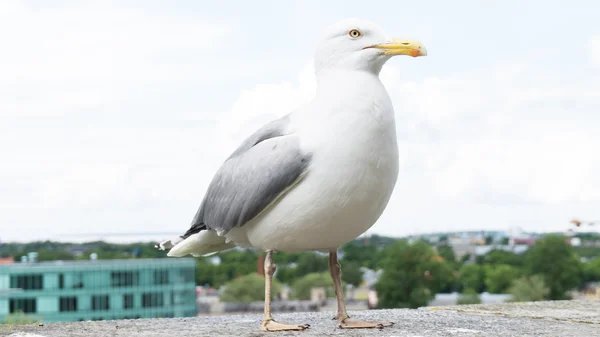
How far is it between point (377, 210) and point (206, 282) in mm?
105321

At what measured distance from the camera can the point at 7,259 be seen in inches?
4080

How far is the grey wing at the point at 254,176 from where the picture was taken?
5812mm

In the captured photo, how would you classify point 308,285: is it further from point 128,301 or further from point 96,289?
point 96,289

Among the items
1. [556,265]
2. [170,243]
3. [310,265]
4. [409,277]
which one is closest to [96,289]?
[409,277]

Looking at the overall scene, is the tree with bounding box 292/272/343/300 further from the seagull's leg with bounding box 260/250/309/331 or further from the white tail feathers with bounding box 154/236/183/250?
the seagull's leg with bounding box 260/250/309/331

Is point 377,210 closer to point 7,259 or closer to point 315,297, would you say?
point 315,297

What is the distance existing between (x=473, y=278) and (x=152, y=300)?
49.2 m

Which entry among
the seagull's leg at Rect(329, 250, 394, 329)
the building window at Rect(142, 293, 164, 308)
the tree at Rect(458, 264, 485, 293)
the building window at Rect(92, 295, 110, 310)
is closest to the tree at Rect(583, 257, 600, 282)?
the tree at Rect(458, 264, 485, 293)

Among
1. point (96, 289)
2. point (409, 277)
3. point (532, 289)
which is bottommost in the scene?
point (532, 289)

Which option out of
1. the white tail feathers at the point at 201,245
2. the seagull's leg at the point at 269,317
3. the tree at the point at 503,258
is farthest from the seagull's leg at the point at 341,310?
the tree at the point at 503,258

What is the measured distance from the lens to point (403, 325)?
6.39m

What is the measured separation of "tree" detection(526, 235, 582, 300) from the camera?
193 feet

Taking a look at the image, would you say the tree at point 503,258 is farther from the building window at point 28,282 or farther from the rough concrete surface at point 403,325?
the rough concrete surface at point 403,325

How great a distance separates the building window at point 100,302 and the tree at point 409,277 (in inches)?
733
